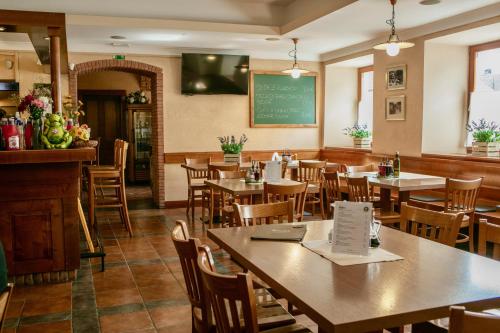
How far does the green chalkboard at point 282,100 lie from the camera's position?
Result: 8680mm

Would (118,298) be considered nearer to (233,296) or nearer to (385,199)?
(233,296)

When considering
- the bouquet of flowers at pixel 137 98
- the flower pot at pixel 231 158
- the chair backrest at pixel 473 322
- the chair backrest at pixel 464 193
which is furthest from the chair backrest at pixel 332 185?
the bouquet of flowers at pixel 137 98

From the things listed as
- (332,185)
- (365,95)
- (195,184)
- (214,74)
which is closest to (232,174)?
(332,185)

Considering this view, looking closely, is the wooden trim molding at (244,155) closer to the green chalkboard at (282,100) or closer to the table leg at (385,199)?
the green chalkboard at (282,100)

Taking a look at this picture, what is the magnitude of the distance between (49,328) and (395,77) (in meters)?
5.56

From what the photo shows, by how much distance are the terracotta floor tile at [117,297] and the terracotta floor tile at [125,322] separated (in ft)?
0.81

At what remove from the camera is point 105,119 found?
39.2ft

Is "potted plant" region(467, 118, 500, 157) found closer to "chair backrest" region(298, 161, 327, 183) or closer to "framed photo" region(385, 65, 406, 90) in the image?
"framed photo" region(385, 65, 406, 90)

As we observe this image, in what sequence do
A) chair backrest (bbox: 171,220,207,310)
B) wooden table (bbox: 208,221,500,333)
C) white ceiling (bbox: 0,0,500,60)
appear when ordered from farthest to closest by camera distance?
white ceiling (bbox: 0,0,500,60)
chair backrest (bbox: 171,220,207,310)
wooden table (bbox: 208,221,500,333)

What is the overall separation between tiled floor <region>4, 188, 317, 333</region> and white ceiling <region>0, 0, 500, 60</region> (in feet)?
9.19

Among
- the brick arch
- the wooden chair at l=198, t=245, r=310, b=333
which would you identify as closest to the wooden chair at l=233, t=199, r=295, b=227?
the wooden chair at l=198, t=245, r=310, b=333

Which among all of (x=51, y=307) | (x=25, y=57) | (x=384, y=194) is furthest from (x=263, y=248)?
(x=25, y=57)

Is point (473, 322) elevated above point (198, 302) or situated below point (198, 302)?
above

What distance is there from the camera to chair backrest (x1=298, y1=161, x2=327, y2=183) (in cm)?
688
